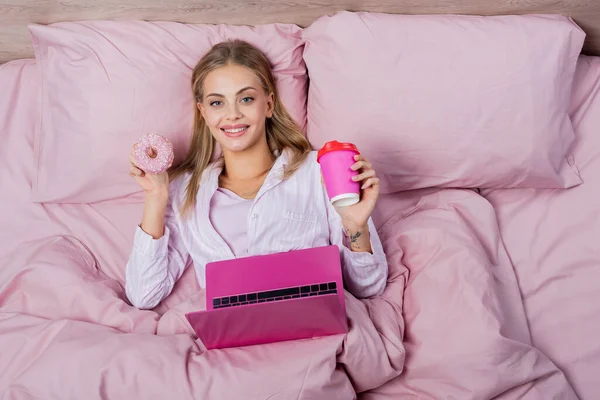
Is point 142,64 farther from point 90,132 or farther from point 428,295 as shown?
point 428,295

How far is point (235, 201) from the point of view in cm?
149

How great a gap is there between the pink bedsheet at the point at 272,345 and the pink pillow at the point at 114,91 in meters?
0.08

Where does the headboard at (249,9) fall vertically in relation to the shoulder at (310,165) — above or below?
above

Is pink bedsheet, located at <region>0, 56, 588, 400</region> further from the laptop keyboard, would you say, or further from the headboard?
the headboard

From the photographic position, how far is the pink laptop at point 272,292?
112 centimetres

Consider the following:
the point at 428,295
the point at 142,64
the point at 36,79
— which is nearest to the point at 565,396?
the point at 428,295

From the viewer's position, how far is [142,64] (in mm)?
1523

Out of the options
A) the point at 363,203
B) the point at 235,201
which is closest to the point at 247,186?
the point at 235,201

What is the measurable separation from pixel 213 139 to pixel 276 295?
536 millimetres

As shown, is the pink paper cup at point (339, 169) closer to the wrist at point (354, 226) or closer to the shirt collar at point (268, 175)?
the wrist at point (354, 226)

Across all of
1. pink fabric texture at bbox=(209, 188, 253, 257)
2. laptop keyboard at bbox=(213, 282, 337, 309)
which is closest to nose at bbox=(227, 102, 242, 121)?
pink fabric texture at bbox=(209, 188, 253, 257)

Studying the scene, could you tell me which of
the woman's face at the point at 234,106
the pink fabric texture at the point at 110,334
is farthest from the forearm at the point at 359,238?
the woman's face at the point at 234,106

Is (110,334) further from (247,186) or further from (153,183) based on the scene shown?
(247,186)

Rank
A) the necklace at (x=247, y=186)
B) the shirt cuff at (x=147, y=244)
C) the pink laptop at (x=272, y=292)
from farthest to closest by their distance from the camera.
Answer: the necklace at (x=247, y=186) → the shirt cuff at (x=147, y=244) → the pink laptop at (x=272, y=292)
